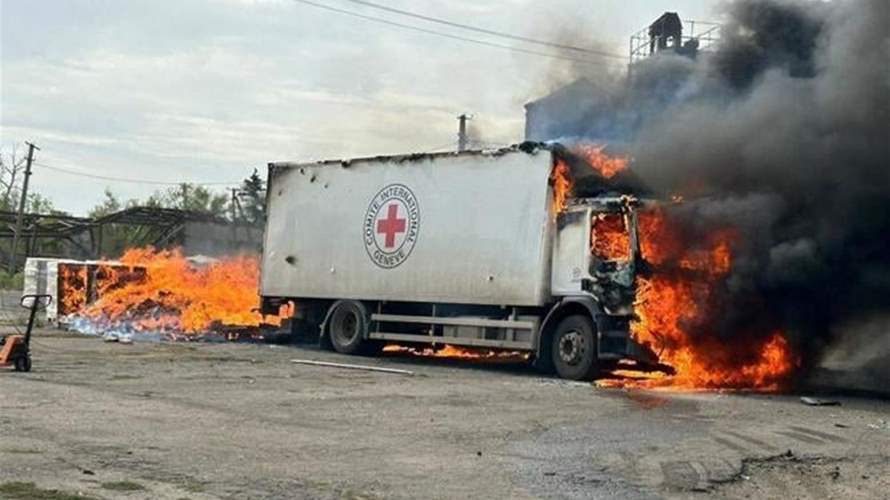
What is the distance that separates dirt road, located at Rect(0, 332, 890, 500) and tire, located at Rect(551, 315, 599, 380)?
1.73ft

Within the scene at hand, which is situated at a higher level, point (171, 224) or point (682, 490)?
point (171, 224)

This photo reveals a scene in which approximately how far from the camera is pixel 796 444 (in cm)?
935

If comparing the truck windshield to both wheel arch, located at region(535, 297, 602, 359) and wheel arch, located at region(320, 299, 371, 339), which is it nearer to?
wheel arch, located at region(535, 297, 602, 359)

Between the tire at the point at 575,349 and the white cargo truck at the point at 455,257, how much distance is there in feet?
0.07

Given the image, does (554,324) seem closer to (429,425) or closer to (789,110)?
(789,110)

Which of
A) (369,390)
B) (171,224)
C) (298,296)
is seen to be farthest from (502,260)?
(171,224)

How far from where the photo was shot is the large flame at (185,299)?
2328 cm

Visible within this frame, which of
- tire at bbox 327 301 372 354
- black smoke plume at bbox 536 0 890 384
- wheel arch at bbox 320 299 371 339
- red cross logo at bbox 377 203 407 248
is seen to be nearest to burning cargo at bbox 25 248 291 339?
wheel arch at bbox 320 299 371 339

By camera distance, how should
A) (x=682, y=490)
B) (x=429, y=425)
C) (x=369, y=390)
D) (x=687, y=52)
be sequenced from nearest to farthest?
(x=682, y=490), (x=429, y=425), (x=369, y=390), (x=687, y=52)

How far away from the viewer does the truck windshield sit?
48.5 feet

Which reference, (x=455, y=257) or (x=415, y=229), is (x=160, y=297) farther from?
(x=455, y=257)

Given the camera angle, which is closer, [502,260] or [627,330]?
[627,330]

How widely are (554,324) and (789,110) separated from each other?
181 inches

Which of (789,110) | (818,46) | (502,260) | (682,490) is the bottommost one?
(682,490)
